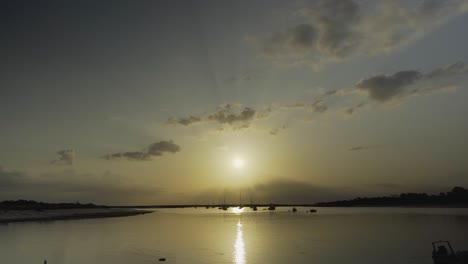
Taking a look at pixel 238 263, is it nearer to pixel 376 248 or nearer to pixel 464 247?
pixel 376 248

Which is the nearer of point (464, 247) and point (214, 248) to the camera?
point (464, 247)

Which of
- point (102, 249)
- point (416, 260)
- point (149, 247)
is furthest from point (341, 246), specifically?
point (102, 249)

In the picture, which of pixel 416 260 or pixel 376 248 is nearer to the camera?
pixel 416 260

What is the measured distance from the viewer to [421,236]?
7356cm

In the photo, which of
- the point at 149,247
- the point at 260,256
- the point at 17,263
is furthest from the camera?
the point at 149,247

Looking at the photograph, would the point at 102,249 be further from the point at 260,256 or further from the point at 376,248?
the point at 376,248

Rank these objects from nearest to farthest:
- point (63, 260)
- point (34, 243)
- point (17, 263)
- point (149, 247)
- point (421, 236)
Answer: point (17, 263) → point (63, 260) → point (149, 247) → point (34, 243) → point (421, 236)

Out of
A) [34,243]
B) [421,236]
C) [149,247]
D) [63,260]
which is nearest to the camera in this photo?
[63,260]

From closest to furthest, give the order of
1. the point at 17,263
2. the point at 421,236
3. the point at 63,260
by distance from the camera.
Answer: the point at 17,263 < the point at 63,260 < the point at 421,236

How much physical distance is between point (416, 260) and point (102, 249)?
4279 centimetres

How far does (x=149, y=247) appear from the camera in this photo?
60656 mm

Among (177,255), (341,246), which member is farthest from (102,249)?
(341,246)

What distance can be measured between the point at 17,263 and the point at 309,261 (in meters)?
34.3

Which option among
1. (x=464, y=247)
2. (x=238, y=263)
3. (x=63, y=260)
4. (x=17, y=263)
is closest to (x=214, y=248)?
(x=238, y=263)
